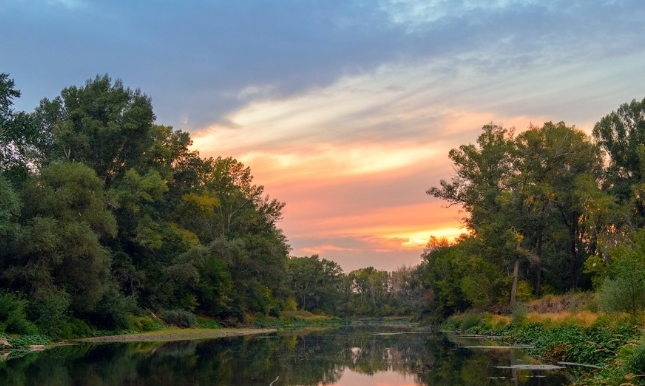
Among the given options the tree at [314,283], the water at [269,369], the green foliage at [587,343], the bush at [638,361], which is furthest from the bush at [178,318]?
the tree at [314,283]

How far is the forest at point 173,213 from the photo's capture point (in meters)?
37.5

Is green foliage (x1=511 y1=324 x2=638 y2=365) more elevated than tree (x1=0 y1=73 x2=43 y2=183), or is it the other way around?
tree (x1=0 y1=73 x2=43 y2=183)

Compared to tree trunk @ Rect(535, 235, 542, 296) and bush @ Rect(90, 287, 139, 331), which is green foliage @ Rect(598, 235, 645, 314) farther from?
bush @ Rect(90, 287, 139, 331)

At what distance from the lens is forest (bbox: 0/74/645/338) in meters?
37.5

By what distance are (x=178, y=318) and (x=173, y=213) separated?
548 inches

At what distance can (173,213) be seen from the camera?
6806 centimetres

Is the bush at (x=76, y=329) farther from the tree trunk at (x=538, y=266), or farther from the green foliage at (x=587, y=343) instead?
the tree trunk at (x=538, y=266)

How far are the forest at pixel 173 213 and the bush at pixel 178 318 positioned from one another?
5.4 inches

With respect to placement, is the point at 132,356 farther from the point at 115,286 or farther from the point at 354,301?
the point at 354,301

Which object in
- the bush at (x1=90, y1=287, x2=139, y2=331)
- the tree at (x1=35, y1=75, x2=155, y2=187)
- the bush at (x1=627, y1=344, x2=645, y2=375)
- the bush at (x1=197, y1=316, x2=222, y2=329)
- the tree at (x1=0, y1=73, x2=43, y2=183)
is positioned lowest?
the bush at (x1=197, y1=316, x2=222, y2=329)

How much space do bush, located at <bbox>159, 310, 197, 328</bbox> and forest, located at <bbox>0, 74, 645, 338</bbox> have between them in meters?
0.14

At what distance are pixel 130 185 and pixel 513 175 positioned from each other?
35.3 meters

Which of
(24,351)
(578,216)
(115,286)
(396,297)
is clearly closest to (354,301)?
(396,297)

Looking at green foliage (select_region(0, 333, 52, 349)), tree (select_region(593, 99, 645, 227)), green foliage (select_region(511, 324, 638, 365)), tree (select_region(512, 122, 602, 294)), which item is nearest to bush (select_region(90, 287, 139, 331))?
green foliage (select_region(0, 333, 52, 349))
